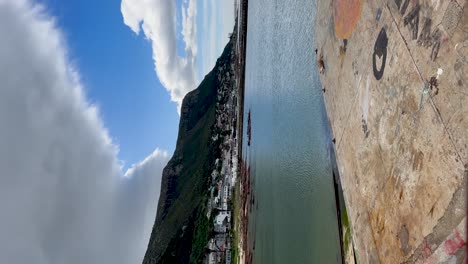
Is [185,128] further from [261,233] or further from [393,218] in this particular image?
[393,218]

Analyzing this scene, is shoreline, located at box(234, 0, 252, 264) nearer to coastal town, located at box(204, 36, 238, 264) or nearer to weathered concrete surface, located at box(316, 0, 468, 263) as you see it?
coastal town, located at box(204, 36, 238, 264)

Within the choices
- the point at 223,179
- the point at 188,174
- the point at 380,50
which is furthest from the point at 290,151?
the point at 188,174

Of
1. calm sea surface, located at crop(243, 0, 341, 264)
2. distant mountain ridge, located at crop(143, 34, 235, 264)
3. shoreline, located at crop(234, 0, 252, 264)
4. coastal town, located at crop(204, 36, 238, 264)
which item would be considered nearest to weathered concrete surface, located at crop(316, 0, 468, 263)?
calm sea surface, located at crop(243, 0, 341, 264)

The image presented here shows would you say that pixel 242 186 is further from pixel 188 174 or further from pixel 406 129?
pixel 188 174

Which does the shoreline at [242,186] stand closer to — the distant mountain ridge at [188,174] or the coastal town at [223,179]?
the coastal town at [223,179]

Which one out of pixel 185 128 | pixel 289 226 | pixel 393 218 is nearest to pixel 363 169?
pixel 393 218

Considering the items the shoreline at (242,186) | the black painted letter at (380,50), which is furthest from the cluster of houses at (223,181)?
the black painted letter at (380,50)
